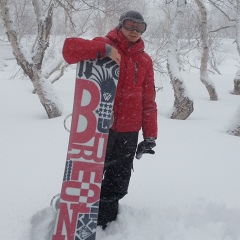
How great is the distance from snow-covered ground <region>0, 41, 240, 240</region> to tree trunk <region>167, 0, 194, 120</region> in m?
1.40

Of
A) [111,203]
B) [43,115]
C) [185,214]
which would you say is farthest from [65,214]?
[43,115]

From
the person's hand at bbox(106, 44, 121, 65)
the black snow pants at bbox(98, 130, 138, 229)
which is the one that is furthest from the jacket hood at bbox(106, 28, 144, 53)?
the black snow pants at bbox(98, 130, 138, 229)

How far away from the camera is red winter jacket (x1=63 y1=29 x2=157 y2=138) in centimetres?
210

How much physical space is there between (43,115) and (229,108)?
4.89 metres

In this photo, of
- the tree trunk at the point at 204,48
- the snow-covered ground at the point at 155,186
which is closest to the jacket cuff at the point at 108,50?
the snow-covered ground at the point at 155,186

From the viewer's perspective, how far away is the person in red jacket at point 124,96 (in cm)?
196

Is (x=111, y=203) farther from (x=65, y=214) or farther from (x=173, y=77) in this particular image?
(x=173, y=77)

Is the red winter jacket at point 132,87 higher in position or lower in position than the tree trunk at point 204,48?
lower

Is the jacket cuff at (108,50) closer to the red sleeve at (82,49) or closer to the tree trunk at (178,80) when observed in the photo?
the red sleeve at (82,49)

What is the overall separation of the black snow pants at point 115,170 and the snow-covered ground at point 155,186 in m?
0.15

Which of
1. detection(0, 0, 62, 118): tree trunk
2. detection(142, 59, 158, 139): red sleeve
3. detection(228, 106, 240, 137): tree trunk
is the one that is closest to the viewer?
detection(142, 59, 158, 139): red sleeve

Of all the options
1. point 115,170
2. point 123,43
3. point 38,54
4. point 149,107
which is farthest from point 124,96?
point 38,54

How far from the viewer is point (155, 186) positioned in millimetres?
2955

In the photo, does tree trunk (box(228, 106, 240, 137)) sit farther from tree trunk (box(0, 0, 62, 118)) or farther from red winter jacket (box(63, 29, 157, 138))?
tree trunk (box(0, 0, 62, 118))
